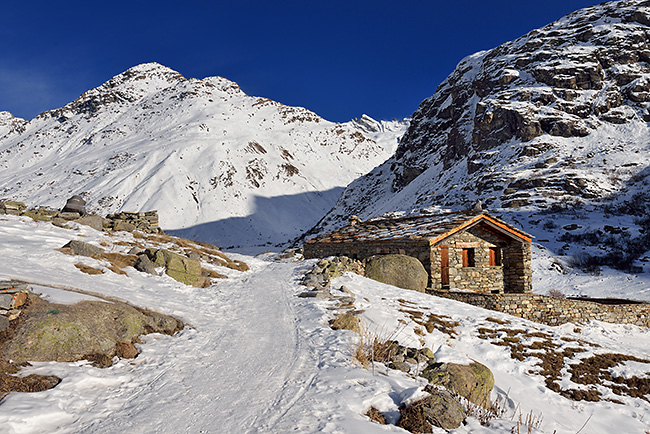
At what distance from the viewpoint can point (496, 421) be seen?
18.4 feet

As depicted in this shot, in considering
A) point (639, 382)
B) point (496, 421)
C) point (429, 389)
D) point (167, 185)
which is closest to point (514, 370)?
point (639, 382)

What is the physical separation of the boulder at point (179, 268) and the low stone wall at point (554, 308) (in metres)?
11.3

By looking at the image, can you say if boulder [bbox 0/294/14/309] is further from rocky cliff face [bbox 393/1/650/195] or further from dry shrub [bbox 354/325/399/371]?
rocky cliff face [bbox 393/1/650/195]

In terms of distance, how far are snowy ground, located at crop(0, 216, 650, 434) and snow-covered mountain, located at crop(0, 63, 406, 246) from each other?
4845cm

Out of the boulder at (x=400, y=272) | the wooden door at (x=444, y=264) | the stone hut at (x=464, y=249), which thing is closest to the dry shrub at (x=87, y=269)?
the boulder at (x=400, y=272)

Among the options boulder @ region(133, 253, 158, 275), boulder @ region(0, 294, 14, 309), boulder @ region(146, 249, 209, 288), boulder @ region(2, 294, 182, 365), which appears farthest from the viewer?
boulder @ region(146, 249, 209, 288)

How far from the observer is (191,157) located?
75.8 m

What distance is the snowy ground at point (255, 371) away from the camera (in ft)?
16.3

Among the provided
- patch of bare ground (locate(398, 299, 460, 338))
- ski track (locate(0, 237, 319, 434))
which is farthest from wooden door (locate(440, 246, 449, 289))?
ski track (locate(0, 237, 319, 434))

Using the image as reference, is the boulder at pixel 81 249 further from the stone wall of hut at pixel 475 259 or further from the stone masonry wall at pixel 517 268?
the stone masonry wall at pixel 517 268

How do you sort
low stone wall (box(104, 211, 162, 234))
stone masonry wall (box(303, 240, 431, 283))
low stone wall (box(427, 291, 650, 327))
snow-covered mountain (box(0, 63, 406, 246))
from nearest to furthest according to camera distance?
low stone wall (box(427, 291, 650, 327)), stone masonry wall (box(303, 240, 431, 283)), low stone wall (box(104, 211, 162, 234)), snow-covered mountain (box(0, 63, 406, 246))

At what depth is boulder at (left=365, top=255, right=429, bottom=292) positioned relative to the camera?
17.8 meters

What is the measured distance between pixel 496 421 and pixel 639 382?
24.6 feet

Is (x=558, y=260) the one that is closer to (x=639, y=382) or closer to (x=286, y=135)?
(x=639, y=382)
